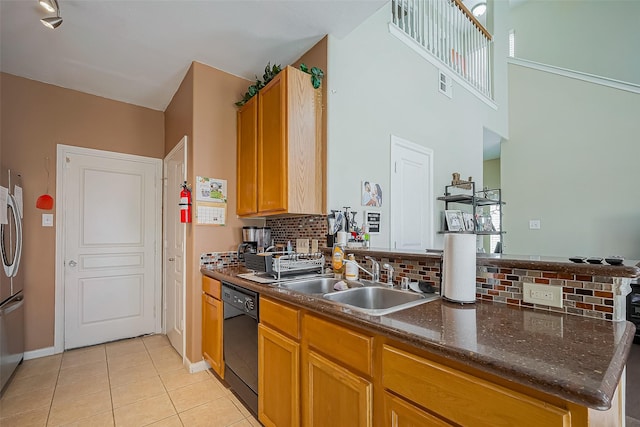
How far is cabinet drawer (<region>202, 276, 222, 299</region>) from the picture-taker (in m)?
2.23

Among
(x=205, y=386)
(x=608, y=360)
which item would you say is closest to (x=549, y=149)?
(x=608, y=360)

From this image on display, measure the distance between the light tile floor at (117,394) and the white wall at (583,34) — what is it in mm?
6212

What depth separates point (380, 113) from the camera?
2754 mm

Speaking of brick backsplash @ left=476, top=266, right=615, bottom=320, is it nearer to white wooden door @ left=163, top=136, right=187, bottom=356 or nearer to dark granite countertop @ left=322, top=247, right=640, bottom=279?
dark granite countertop @ left=322, top=247, right=640, bottom=279

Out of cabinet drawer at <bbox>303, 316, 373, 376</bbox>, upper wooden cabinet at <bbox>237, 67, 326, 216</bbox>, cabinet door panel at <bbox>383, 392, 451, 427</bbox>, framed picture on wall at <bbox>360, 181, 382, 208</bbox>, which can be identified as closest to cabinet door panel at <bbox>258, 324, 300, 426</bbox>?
cabinet drawer at <bbox>303, 316, 373, 376</bbox>

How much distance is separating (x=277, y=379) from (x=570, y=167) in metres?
4.78

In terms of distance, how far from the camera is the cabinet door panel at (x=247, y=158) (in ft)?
8.05

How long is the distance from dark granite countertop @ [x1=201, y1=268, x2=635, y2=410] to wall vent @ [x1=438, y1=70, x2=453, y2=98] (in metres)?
2.99

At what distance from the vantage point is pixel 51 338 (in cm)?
282

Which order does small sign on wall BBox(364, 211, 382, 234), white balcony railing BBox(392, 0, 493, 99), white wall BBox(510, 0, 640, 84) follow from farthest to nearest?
white wall BBox(510, 0, 640, 84), white balcony railing BBox(392, 0, 493, 99), small sign on wall BBox(364, 211, 382, 234)

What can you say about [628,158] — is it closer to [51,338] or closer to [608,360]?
[608,360]

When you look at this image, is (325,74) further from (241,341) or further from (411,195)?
(241,341)

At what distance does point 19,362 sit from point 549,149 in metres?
6.64

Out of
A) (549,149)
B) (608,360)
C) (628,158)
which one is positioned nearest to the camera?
(608,360)
